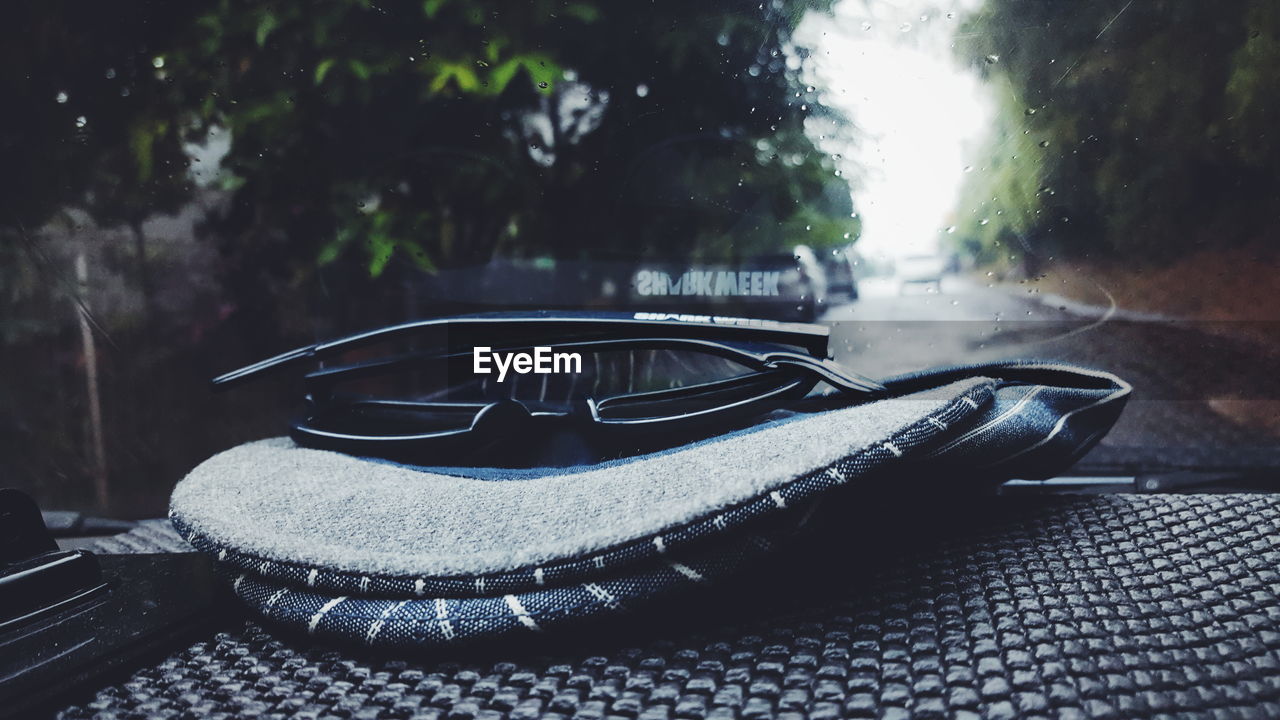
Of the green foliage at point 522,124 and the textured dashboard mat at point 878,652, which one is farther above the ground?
the green foliage at point 522,124

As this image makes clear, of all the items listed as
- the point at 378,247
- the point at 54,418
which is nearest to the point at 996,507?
the point at 378,247

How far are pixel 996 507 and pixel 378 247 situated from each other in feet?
1.75

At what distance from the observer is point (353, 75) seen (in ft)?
1.89

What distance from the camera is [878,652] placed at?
9.0 inches

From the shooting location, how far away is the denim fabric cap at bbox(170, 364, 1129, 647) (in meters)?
0.23

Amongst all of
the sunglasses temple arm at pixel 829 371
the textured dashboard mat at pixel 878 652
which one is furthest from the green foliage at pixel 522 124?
the textured dashboard mat at pixel 878 652

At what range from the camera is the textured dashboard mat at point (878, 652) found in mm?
209

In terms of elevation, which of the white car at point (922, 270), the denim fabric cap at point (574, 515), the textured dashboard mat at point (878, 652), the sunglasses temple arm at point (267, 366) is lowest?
the textured dashboard mat at point (878, 652)

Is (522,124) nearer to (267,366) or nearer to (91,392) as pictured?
(267,366)

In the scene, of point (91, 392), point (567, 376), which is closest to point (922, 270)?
point (567, 376)

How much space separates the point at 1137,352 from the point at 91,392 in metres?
0.97

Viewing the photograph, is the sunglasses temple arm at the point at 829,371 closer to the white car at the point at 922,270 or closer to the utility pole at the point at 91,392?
the white car at the point at 922,270

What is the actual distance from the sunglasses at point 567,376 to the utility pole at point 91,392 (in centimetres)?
27

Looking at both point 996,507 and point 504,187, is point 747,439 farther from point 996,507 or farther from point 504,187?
point 504,187
